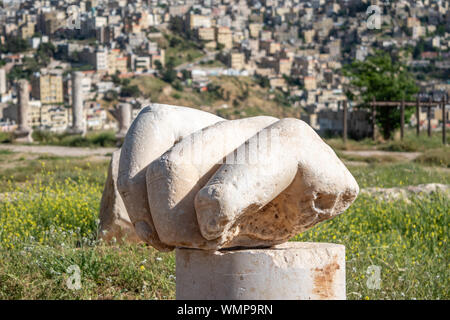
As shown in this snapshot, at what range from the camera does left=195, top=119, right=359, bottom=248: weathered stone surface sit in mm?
3662

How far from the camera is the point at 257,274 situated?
153 inches

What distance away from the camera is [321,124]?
85.7 feet

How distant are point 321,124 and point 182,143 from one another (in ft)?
74.2

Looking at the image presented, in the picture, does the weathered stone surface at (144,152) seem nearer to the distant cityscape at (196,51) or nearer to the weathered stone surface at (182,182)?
the weathered stone surface at (182,182)

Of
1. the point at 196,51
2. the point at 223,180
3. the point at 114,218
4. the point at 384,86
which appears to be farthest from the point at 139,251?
the point at 196,51

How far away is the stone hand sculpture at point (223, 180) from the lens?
3729 mm

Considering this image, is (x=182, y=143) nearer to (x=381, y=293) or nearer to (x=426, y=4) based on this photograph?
(x=381, y=293)

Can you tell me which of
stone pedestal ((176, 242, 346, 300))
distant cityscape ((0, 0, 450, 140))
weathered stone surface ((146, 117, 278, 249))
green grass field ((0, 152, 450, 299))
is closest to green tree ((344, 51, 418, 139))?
green grass field ((0, 152, 450, 299))

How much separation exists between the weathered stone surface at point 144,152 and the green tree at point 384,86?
1952cm

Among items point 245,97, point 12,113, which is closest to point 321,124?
point 12,113

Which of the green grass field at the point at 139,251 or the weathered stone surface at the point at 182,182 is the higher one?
the weathered stone surface at the point at 182,182

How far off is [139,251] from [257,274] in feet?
10.0

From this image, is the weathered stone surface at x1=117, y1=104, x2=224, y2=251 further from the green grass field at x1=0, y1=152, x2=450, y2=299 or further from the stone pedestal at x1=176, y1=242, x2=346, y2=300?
the green grass field at x1=0, y1=152, x2=450, y2=299

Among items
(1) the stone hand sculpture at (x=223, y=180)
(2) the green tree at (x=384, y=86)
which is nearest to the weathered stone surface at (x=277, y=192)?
(1) the stone hand sculpture at (x=223, y=180)
